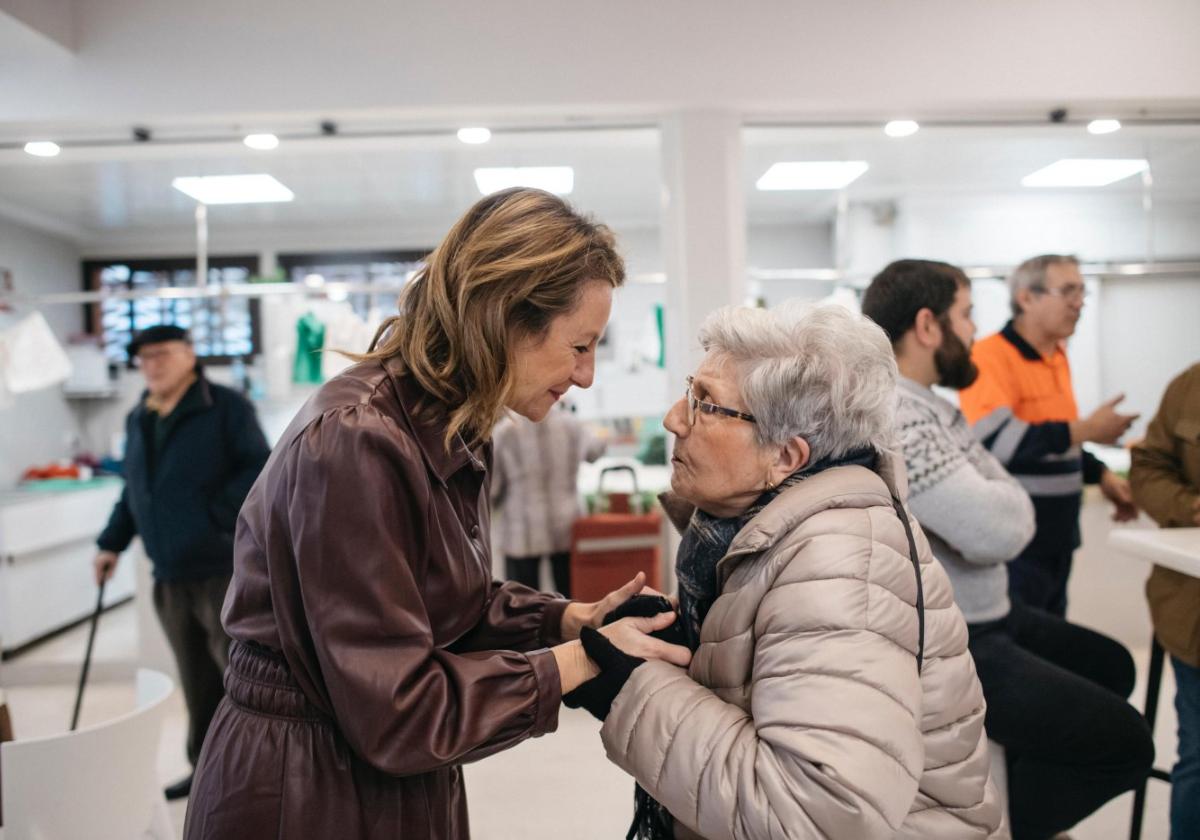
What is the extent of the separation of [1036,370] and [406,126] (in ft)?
8.74

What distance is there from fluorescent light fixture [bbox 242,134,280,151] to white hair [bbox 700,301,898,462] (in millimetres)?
2877

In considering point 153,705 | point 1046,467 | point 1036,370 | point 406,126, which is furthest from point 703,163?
point 153,705

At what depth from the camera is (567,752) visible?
3551 mm

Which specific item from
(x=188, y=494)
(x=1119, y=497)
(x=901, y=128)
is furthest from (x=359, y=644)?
(x=901, y=128)

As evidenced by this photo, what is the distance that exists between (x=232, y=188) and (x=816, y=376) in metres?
4.65

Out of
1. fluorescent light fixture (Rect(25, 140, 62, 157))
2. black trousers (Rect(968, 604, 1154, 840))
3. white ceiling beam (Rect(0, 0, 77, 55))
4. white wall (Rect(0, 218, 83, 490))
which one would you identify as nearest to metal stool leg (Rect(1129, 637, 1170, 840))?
black trousers (Rect(968, 604, 1154, 840))

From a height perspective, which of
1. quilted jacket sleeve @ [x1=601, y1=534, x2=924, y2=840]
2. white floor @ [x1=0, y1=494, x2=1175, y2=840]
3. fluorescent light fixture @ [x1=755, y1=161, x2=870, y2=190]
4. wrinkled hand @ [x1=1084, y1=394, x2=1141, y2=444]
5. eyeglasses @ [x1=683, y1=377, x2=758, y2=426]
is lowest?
white floor @ [x1=0, y1=494, x2=1175, y2=840]

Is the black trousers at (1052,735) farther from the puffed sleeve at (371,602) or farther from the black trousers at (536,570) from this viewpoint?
the black trousers at (536,570)

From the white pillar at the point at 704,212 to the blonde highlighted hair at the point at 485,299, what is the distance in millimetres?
2253

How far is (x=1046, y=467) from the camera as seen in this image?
9.32 ft

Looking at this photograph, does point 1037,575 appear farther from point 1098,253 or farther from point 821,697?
point 1098,253

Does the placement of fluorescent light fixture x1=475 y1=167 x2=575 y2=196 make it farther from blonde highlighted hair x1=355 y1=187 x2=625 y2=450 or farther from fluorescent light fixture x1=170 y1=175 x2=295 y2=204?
blonde highlighted hair x1=355 y1=187 x2=625 y2=450

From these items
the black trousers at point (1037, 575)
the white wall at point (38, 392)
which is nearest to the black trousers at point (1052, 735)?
the black trousers at point (1037, 575)

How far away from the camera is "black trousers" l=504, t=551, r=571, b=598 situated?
13.9ft
